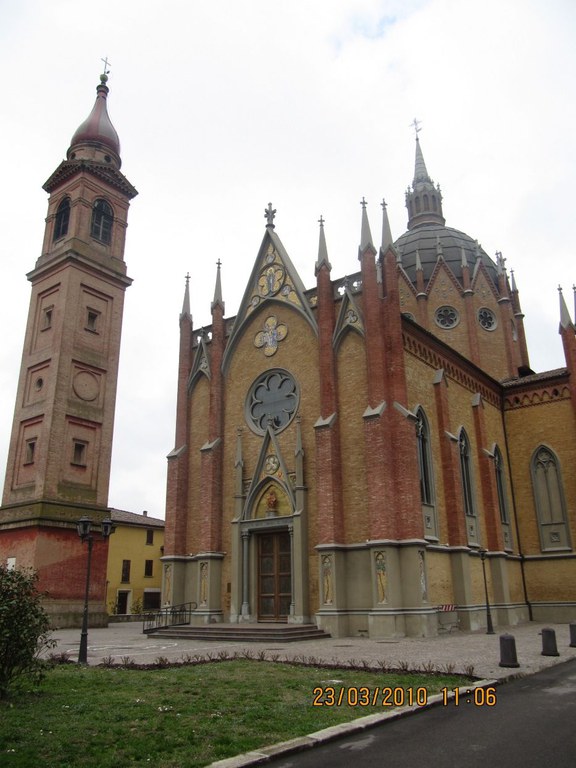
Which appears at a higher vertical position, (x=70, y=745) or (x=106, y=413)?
(x=106, y=413)

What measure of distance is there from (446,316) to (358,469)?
21.0 metres

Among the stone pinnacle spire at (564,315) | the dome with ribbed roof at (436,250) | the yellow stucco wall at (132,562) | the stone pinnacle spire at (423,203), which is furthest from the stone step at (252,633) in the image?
the stone pinnacle spire at (423,203)

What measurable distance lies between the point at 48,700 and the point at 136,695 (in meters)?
1.36

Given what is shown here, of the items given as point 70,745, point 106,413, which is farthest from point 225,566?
point 70,745

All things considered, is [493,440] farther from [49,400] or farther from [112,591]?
[112,591]

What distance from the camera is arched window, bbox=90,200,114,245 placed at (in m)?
39.2

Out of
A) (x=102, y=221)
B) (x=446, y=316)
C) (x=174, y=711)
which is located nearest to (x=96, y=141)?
(x=102, y=221)

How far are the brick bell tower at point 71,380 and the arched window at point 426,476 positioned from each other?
17.5 meters

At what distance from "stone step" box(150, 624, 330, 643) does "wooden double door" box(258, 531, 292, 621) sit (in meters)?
2.00

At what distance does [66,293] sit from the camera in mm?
35938

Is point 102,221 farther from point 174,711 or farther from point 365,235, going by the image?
point 174,711

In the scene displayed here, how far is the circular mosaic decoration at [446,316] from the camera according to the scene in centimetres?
4200

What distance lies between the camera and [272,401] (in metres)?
28.5

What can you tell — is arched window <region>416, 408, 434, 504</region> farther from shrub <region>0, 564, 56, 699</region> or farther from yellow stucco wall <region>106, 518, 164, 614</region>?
yellow stucco wall <region>106, 518, 164, 614</region>
